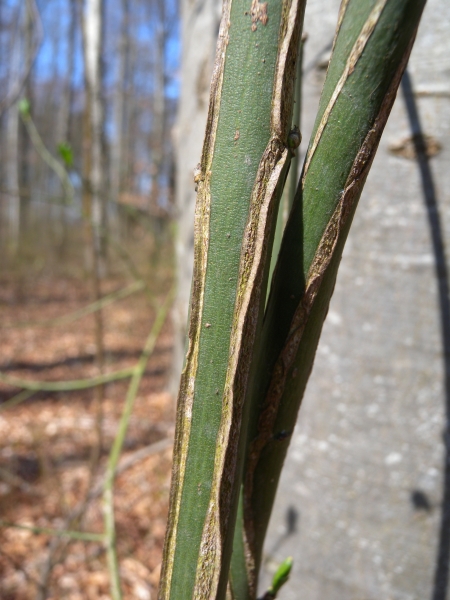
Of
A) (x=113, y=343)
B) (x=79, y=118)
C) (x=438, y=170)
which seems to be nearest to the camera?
(x=438, y=170)

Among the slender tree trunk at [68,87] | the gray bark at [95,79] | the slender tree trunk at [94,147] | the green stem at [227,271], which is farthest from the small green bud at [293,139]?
the slender tree trunk at [68,87]

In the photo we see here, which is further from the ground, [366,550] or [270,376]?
[270,376]

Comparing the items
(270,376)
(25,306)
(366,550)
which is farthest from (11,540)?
(25,306)

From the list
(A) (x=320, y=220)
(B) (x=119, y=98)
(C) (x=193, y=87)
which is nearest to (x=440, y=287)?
(A) (x=320, y=220)

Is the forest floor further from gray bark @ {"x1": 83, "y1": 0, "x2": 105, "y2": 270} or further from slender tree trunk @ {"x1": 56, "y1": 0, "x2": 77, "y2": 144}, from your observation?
slender tree trunk @ {"x1": 56, "y1": 0, "x2": 77, "y2": 144}

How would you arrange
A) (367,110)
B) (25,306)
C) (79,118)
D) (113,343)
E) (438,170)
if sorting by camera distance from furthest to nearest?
(79,118) → (25,306) → (113,343) → (438,170) → (367,110)

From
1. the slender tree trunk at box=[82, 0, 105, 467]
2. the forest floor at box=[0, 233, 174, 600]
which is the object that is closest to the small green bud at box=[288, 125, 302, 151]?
the forest floor at box=[0, 233, 174, 600]

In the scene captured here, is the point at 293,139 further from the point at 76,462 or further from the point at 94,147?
the point at 76,462

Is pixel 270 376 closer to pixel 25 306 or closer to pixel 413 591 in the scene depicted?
pixel 413 591
